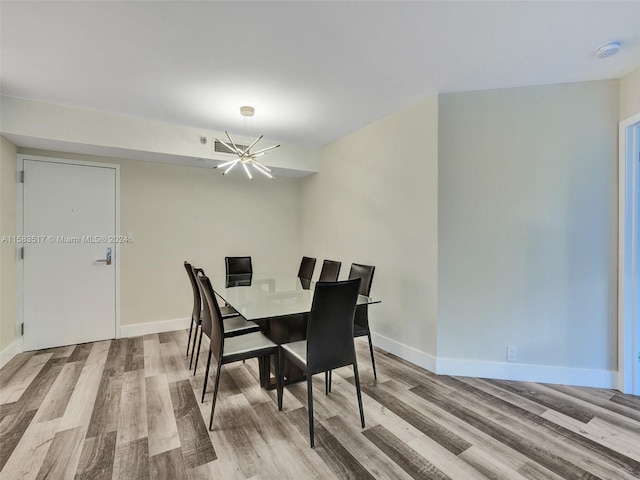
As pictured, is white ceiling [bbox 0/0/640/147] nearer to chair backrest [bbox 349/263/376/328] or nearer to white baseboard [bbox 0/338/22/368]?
chair backrest [bbox 349/263/376/328]

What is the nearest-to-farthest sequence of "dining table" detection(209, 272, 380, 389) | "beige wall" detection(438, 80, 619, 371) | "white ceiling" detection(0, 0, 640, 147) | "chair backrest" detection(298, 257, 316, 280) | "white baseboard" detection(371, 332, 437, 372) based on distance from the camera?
"white ceiling" detection(0, 0, 640, 147), "dining table" detection(209, 272, 380, 389), "beige wall" detection(438, 80, 619, 371), "white baseboard" detection(371, 332, 437, 372), "chair backrest" detection(298, 257, 316, 280)

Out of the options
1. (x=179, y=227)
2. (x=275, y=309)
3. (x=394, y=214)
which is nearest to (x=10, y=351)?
(x=179, y=227)

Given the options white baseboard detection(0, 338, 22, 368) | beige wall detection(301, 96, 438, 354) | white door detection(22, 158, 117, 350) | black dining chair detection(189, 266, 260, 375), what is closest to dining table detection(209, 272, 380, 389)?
black dining chair detection(189, 266, 260, 375)

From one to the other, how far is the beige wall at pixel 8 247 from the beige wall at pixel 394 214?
11.4ft

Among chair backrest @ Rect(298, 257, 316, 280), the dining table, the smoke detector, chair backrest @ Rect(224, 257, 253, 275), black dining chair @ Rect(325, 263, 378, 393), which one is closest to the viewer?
the smoke detector

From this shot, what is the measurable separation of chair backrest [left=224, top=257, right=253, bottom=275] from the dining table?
3.18 feet

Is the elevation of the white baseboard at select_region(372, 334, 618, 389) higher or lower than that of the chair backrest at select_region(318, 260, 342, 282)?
lower

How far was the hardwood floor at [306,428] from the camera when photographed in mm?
1621

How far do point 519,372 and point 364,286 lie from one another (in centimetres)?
152

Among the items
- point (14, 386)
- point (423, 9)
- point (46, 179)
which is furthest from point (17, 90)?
point (423, 9)

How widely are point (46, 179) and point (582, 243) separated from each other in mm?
5341

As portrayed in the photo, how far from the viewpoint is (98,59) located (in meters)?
2.21

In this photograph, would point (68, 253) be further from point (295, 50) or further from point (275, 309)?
point (295, 50)

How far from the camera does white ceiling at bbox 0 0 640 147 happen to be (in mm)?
1735
